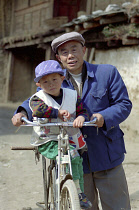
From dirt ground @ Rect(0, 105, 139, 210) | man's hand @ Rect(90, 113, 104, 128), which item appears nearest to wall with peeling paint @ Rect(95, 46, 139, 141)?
dirt ground @ Rect(0, 105, 139, 210)

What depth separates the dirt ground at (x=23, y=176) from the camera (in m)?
4.23

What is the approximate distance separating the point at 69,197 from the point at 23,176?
10.9 feet

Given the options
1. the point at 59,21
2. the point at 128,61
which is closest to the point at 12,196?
the point at 128,61

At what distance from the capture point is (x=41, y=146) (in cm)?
236

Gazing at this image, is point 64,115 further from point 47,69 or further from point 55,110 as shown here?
A: point 47,69

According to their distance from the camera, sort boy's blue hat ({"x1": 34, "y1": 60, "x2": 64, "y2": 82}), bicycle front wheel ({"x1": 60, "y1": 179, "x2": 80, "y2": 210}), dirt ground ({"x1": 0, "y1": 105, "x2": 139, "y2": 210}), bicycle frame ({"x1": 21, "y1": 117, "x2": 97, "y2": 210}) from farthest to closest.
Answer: dirt ground ({"x1": 0, "y1": 105, "x2": 139, "y2": 210})
boy's blue hat ({"x1": 34, "y1": 60, "x2": 64, "y2": 82})
bicycle frame ({"x1": 21, "y1": 117, "x2": 97, "y2": 210})
bicycle front wheel ({"x1": 60, "y1": 179, "x2": 80, "y2": 210})

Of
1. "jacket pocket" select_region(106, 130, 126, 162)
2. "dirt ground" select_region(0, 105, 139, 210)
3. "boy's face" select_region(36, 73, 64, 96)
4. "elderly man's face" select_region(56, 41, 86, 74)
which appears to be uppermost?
"elderly man's face" select_region(56, 41, 86, 74)

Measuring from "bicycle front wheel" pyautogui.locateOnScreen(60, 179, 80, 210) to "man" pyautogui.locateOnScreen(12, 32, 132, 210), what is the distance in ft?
1.50

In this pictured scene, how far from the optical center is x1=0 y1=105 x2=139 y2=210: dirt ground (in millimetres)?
4227

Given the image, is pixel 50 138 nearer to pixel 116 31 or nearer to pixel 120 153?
pixel 120 153

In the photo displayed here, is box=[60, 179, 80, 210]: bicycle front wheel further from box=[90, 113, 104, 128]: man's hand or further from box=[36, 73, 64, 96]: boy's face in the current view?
box=[36, 73, 64, 96]: boy's face

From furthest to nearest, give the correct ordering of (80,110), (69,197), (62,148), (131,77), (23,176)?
(131,77)
(23,176)
(80,110)
(62,148)
(69,197)

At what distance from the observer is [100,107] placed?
101 inches

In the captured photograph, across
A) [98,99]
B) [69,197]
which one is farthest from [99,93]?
[69,197]
